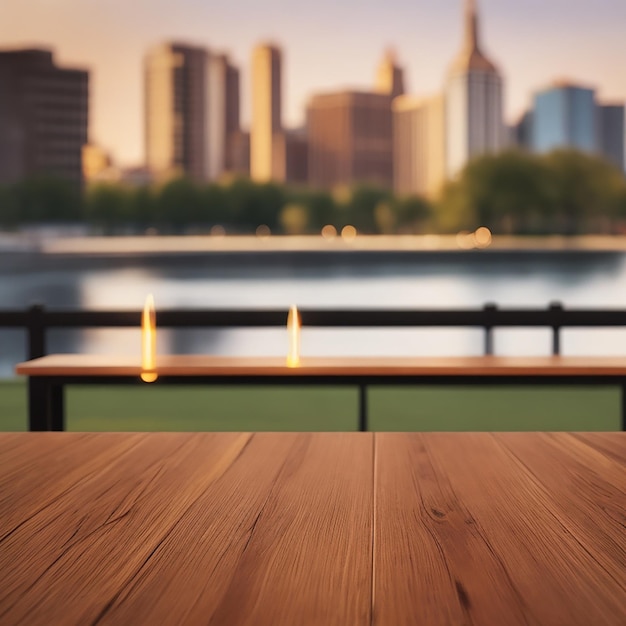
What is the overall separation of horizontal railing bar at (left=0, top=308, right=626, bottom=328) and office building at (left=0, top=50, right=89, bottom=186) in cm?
10390

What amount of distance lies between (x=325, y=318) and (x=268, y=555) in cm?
360

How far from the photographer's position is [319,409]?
709 cm

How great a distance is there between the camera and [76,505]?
141 cm

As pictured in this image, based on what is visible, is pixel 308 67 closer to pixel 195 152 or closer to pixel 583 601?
pixel 195 152

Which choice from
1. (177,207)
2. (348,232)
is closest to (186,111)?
(177,207)

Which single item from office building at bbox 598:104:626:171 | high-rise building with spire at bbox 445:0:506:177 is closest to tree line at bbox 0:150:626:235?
high-rise building with spire at bbox 445:0:506:177

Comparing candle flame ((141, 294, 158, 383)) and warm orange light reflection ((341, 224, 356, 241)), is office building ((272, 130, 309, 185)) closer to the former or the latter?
warm orange light reflection ((341, 224, 356, 241))

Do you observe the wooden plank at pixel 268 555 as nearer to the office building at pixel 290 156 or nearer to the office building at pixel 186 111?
the office building at pixel 290 156

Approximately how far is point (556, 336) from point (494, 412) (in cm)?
173

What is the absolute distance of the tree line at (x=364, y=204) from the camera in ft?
305

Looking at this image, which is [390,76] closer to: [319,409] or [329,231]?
[329,231]

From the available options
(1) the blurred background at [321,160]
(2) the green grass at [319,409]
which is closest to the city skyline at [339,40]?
(1) the blurred background at [321,160]

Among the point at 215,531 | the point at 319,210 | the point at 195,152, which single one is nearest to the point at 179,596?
the point at 215,531

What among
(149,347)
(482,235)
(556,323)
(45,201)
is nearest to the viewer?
(149,347)
